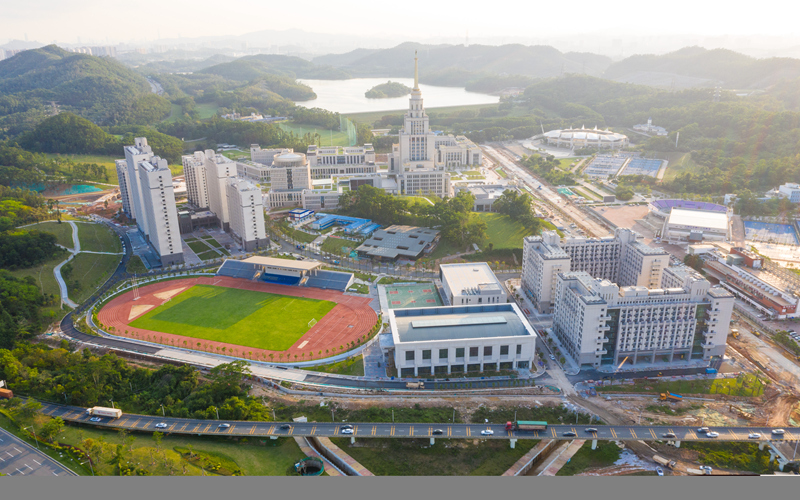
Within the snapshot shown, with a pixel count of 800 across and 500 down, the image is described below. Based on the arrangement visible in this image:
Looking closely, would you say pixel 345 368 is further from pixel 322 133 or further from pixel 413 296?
pixel 322 133

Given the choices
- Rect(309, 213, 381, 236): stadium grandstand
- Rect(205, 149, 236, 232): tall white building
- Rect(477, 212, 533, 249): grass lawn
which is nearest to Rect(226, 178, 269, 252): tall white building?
Rect(205, 149, 236, 232): tall white building

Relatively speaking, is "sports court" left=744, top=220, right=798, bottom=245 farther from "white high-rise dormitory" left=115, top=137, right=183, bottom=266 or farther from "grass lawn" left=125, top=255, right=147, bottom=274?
"grass lawn" left=125, top=255, right=147, bottom=274

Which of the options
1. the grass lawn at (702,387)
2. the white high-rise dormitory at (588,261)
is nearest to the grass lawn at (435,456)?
the grass lawn at (702,387)

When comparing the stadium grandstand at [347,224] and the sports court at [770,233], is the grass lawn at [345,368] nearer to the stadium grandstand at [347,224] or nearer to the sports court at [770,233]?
the stadium grandstand at [347,224]

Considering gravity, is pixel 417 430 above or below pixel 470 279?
below

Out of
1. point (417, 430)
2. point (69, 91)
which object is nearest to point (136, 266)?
point (417, 430)

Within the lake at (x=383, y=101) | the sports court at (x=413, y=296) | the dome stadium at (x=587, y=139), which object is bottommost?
the sports court at (x=413, y=296)
